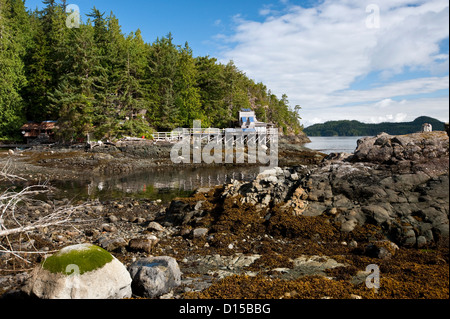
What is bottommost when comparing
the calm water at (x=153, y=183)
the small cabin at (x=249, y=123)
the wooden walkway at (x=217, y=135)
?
the calm water at (x=153, y=183)

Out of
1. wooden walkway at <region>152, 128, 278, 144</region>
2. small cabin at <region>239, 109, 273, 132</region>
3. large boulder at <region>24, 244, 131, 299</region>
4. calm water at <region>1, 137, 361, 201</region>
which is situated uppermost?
small cabin at <region>239, 109, 273, 132</region>

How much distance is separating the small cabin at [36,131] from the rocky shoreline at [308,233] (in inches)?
1567

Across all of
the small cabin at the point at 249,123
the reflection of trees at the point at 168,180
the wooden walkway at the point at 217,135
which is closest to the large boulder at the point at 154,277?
the reflection of trees at the point at 168,180

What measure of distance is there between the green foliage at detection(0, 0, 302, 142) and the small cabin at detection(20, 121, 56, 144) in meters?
1.50

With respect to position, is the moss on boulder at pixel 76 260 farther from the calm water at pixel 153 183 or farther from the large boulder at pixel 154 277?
the calm water at pixel 153 183

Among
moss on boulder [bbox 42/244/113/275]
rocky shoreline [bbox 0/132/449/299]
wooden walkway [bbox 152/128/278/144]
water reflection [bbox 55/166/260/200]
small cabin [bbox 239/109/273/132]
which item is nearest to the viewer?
moss on boulder [bbox 42/244/113/275]

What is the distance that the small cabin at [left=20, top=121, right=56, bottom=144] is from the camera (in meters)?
47.9

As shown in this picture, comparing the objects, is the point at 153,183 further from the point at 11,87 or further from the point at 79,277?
the point at 11,87

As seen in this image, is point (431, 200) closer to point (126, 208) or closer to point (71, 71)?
point (126, 208)

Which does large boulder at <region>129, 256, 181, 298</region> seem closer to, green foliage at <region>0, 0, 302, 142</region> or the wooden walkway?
green foliage at <region>0, 0, 302, 142</region>

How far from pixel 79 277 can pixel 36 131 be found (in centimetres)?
5511

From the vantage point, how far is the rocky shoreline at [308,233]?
6.44m

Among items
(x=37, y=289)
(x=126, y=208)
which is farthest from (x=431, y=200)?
(x=126, y=208)

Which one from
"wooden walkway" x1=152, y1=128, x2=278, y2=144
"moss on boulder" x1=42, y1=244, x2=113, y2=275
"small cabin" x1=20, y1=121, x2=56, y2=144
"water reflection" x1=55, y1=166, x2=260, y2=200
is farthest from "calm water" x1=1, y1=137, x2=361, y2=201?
"small cabin" x1=20, y1=121, x2=56, y2=144
